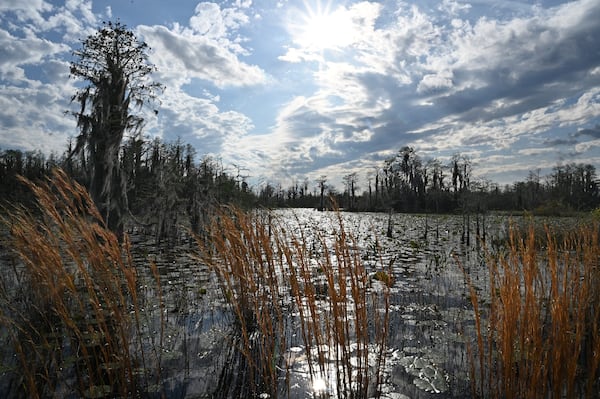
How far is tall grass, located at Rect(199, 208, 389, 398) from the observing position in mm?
2613

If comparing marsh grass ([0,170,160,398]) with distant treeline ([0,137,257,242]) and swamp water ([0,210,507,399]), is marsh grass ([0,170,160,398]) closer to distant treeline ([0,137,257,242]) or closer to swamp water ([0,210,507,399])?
swamp water ([0,210,507,399])

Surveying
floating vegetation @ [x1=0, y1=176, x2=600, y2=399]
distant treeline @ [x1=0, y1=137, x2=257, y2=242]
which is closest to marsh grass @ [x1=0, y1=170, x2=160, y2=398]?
floating vegetation @ [x1=0, y1=176, x2=600, y2=399]

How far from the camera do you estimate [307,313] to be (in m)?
3.77

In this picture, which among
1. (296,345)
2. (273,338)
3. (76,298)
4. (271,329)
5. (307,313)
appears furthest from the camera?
(296,345)

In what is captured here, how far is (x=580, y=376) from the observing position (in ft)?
11.7

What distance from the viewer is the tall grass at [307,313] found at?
8.57 feet

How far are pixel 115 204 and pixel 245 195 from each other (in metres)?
8.05

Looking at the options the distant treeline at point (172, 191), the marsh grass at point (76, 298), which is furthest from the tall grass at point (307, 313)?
the distant treeline at point (172, 191)

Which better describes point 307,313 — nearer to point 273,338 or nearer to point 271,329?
point 273,338

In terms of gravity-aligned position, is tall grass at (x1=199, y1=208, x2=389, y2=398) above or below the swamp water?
above

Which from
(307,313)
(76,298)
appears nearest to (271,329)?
(307,313)

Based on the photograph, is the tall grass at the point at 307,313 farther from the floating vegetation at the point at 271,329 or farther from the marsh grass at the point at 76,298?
the marsh grass at the point at 76,298

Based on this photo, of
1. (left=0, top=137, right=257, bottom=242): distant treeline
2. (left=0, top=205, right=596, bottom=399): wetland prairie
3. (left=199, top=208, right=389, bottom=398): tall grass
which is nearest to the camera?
(left=199, top=208, right=389, bottom=398): tall grass

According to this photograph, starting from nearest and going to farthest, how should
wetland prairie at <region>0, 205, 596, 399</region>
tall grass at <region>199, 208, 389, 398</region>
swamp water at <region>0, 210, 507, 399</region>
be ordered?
tall grass at <region>199, 208, 389, 398</region> → wetland prairie at <region>0, 205, 596, 399</region> → swamp water at <region>0, 210, 507, 399</region>
